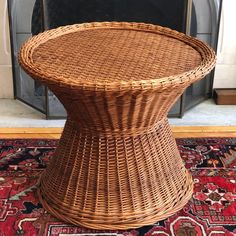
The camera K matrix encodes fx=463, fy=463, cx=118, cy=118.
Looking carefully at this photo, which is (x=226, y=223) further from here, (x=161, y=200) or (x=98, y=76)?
(x=98, y=76)

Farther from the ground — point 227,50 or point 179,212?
point 227,50

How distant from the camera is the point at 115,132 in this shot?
1.42m

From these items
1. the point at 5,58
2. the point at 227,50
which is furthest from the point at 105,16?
the point at 227,50

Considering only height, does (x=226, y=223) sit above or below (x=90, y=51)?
below

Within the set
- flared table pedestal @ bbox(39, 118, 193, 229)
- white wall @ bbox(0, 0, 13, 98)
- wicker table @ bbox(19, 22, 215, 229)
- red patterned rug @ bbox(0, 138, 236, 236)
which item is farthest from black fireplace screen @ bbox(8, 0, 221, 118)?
flared table pedestal @ bbox(39, 118, 193, 229)

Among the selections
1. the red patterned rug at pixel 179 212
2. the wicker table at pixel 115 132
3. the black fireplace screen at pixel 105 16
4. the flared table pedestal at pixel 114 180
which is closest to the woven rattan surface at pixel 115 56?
the wicker table at pixel 115 132

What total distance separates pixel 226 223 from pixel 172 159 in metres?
0.27

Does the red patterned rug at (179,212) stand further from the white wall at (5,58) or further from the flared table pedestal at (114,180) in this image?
the white wall at (5,58)

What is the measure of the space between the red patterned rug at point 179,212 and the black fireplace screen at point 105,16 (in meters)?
0.30

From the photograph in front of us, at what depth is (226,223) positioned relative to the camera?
148 cm

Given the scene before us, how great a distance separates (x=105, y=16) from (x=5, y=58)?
1.78ft

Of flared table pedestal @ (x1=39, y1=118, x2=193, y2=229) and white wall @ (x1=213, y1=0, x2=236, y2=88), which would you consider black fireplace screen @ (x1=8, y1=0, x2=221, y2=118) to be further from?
flared table pedestal @ (x1=39, y1=118, x2=193, y2=229)

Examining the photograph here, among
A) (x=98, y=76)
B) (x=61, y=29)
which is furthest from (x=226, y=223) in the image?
(x=61, y=29)

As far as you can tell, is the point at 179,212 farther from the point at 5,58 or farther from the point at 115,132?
the point at 5,58
